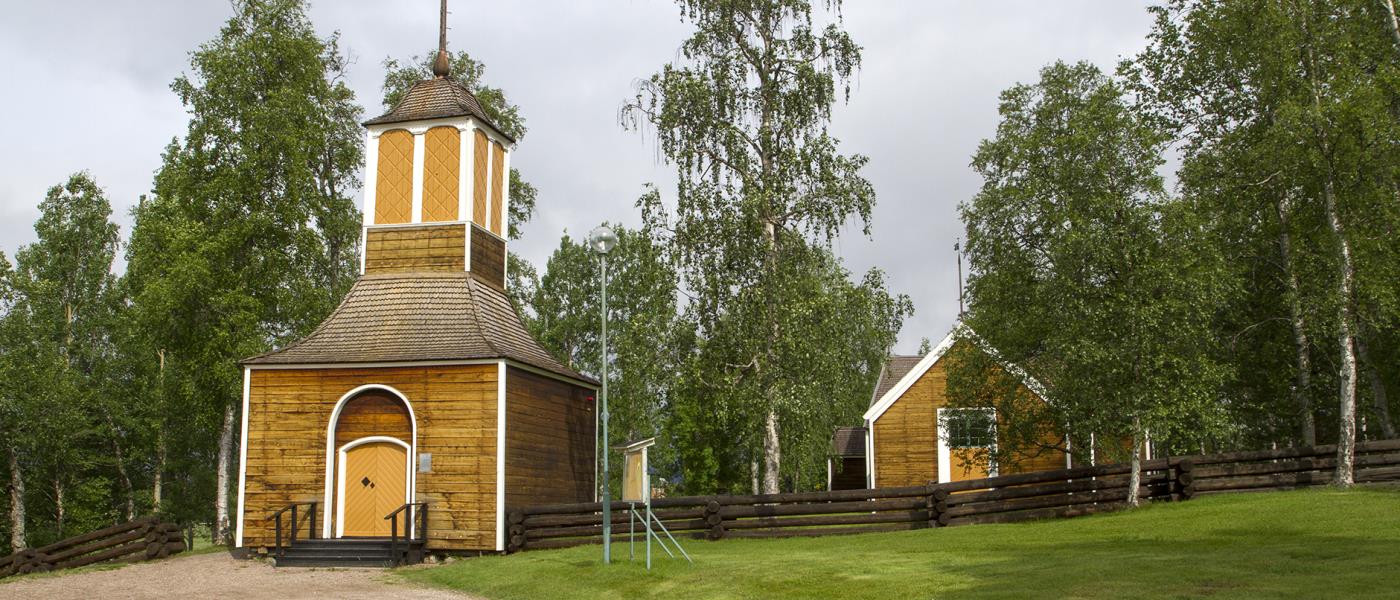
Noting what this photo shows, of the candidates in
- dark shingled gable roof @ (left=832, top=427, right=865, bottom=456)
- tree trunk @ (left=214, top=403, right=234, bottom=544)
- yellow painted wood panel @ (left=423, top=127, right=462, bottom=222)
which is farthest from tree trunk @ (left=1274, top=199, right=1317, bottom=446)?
tree trunk @ (left=214, top=403, right=234, bottom=544)

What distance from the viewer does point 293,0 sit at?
33531mm

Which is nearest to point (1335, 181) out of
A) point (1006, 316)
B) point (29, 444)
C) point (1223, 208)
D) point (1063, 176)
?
point (1223, 208)

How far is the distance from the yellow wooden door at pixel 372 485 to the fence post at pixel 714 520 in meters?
5.99

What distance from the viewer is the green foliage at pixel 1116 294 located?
71.8 ft

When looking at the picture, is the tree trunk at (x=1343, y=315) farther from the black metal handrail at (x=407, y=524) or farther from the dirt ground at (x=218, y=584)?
the black metal handrail at (x=407, y=524)

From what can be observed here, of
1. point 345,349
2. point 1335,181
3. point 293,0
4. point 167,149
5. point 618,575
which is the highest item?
point 293,0

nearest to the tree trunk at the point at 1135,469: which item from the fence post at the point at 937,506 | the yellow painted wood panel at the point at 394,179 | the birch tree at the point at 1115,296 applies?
the birch tree at the point at 1115,296

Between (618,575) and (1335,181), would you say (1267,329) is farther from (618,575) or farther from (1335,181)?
(618,575)

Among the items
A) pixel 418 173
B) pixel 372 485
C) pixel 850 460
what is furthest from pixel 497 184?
pixel 850 460

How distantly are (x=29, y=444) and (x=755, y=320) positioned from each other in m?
28.6

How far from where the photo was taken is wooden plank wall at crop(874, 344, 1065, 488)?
3142cm

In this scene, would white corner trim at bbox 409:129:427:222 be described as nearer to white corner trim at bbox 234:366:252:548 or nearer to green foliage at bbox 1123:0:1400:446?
white corner trim at bbox 234:366:252:548

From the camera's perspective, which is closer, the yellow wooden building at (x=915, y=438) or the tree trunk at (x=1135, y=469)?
the tree trunk at (x=1135, y=469)

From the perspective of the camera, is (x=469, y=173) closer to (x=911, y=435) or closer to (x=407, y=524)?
(x=407, y=524)
